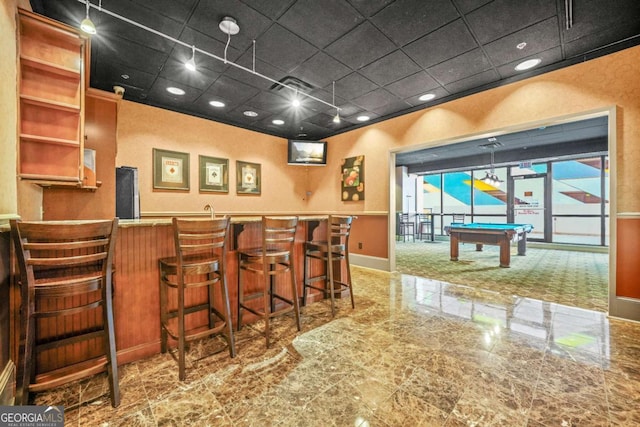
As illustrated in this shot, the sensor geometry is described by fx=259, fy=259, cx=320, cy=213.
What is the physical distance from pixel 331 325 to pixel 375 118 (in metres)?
4.09

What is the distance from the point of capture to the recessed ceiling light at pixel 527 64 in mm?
3199

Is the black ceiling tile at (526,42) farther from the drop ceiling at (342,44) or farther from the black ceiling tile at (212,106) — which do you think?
the black ceiling tile at (212,106)

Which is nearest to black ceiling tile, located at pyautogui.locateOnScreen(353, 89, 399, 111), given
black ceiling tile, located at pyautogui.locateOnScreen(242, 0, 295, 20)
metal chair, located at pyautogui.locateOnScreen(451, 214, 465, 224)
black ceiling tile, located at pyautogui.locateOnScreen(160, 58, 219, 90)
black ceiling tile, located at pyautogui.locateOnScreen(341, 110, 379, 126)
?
black ceiling tile, located at pyautogui.locateOnScreen(341, 110, 379, 126)

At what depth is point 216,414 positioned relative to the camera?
152 centimetres

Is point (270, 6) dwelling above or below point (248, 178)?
above

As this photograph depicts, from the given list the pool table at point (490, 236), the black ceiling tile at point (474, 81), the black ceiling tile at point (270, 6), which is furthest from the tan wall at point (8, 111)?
the pool table at point (490, 236)

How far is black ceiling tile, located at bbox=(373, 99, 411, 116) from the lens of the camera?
14.8ft

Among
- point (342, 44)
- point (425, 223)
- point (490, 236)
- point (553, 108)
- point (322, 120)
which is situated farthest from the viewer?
point (425, 223)

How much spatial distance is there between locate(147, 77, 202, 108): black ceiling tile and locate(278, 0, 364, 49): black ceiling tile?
2073 millimetres

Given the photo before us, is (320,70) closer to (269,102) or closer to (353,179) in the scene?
(269,102)

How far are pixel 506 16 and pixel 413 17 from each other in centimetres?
89

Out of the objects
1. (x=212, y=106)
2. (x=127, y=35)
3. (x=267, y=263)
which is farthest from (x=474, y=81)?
(x=127, y=35)

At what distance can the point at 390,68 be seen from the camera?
3.41 m

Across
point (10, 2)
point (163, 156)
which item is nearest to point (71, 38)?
point (10, 2)
